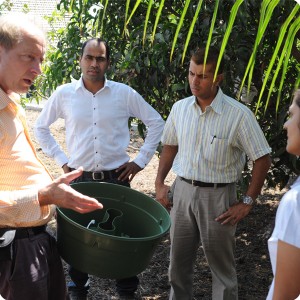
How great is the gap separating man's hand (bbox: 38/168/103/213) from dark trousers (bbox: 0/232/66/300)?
250mm

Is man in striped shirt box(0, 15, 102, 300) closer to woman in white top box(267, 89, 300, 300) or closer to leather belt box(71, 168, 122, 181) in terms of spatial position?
woman in white top box(267, 89, 300, 300)

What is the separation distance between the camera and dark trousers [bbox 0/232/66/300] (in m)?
2.21

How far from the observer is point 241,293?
13.2ft

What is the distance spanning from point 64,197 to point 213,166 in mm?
1314

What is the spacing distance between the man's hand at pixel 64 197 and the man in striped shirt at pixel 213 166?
1.21 metres

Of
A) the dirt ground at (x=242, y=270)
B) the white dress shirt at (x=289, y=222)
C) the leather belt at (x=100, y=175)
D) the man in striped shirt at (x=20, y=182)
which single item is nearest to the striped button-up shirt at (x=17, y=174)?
the man in striped shirt at (x=20, y=182)

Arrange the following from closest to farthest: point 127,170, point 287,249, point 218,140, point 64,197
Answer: point 287,249 < point 64,197 < point 218,140 < point 127,170

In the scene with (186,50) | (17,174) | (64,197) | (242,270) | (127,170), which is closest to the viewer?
(64,197)

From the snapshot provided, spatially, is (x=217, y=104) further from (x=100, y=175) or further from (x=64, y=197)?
(x=64, y=197)

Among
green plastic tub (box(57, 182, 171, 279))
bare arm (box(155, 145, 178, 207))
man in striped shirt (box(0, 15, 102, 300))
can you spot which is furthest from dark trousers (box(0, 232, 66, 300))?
bare arm (box(155, 145, 178, 207))

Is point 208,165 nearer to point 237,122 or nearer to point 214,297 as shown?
point 237,122

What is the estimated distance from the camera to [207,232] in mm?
3236

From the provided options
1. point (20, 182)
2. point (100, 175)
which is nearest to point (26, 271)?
point (20, 182)

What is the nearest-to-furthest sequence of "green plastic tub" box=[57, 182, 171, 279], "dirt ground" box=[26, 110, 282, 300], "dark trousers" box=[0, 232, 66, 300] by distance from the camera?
"dark trousers" box=[0, 232, 66, 300]
"green plastic tub" box=[57, 182, 171, 279]
"dirt ground" box=[26, 110, 282, 300]
